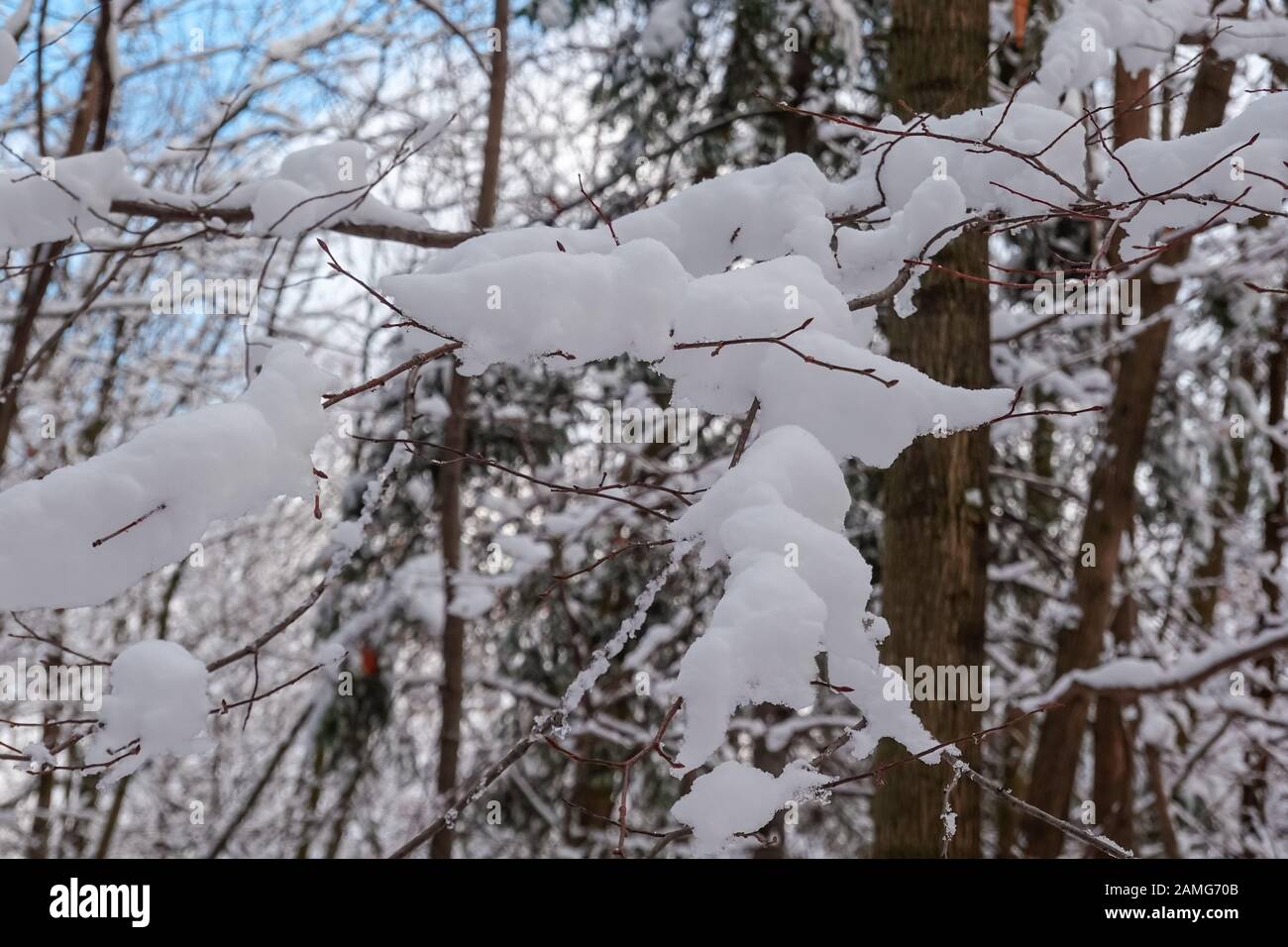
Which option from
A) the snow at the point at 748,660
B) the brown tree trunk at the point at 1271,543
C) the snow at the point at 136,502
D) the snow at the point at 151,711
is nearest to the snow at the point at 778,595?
the snow at the point at 748,660

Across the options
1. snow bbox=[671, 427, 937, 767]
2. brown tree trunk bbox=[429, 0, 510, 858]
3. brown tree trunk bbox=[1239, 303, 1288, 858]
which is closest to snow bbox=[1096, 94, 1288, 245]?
snow bbox=[671, 427, 937, 767]

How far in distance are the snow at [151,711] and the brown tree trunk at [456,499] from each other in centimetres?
316

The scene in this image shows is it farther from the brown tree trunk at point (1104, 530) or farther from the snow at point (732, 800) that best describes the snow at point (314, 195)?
the brown tree trunk at point (1104, 530)

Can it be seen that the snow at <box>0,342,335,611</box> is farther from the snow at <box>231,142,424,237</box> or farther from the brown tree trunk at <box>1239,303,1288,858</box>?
the brown tree trunk at <box>1239,303,1288,858</box>

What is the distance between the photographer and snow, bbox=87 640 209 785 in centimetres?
179

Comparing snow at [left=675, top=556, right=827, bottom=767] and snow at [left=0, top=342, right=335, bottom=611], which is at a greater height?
snow at [left=0, top=342, right=335, bottom=611]

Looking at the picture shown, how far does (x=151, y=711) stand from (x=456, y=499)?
384 centimetres

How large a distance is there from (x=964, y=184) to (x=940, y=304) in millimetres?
1332

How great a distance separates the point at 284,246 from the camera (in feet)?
28.1

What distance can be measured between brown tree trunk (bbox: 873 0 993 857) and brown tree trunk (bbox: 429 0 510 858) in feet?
7.78

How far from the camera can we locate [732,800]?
142 centimetres

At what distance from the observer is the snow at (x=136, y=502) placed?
148 centimetres

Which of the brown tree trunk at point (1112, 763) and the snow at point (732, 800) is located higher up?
the snow at point (732, 800)

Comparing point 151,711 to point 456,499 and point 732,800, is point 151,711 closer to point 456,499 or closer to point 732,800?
point 732,800
